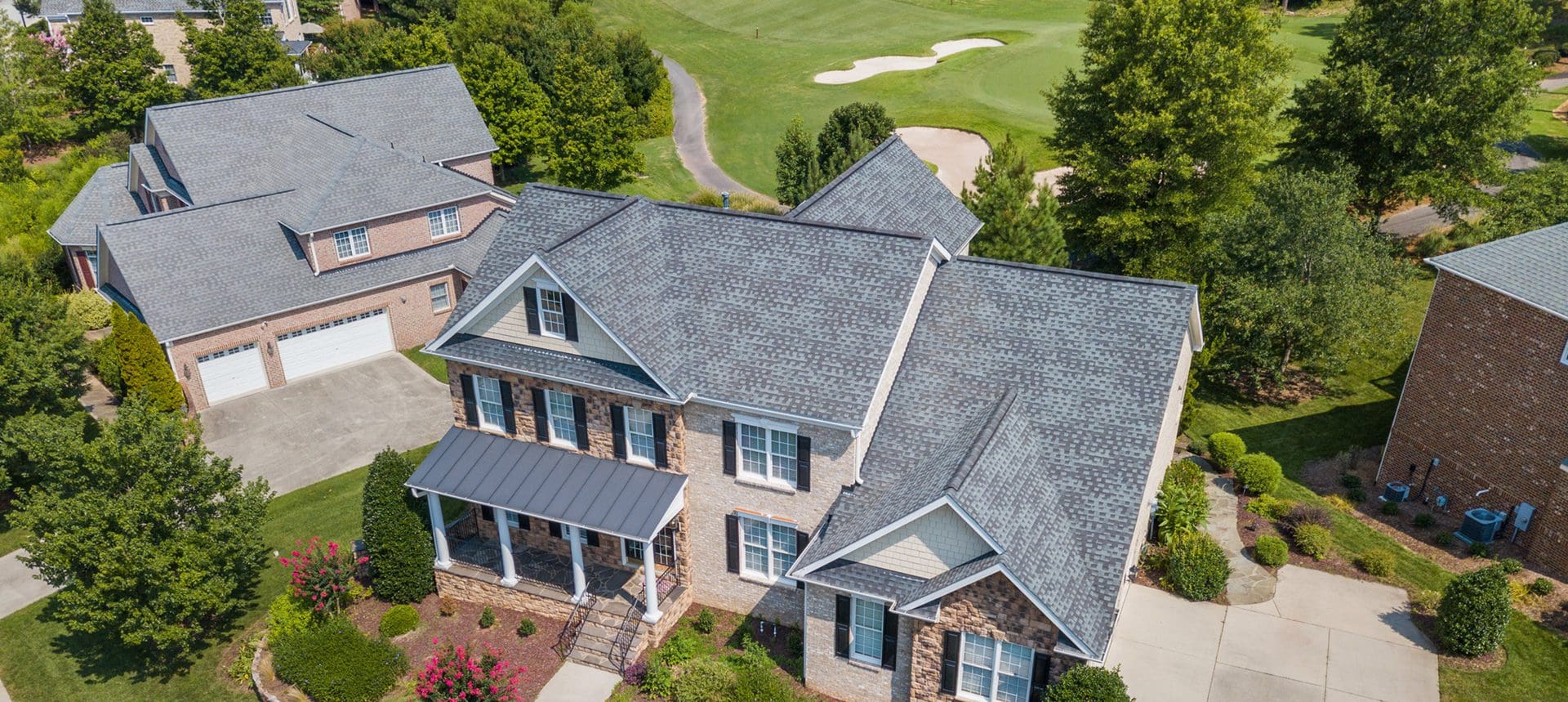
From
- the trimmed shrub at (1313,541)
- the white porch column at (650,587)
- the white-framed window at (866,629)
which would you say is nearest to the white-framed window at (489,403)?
the white porch column at (650,587)

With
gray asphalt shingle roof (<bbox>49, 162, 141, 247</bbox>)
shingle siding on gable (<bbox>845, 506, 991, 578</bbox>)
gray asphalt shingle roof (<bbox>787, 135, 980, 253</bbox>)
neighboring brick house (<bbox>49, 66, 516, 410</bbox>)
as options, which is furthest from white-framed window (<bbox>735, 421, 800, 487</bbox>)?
gray asphalt shingle roof (<bbox>49, 162, 141, 247</bbox>)

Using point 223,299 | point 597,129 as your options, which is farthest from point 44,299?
point 597,129

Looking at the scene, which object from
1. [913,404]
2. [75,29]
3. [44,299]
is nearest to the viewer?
[913,404]

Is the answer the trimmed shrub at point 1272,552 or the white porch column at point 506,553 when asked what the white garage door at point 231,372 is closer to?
the white porch column at point 506,553

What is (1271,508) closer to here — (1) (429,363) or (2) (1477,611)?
(2) (1477,611)

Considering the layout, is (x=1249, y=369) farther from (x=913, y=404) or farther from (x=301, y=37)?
(x=301, y=37)

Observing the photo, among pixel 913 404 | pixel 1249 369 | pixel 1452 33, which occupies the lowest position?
pixel 1249 369

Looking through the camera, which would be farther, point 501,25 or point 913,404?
point 501,25
